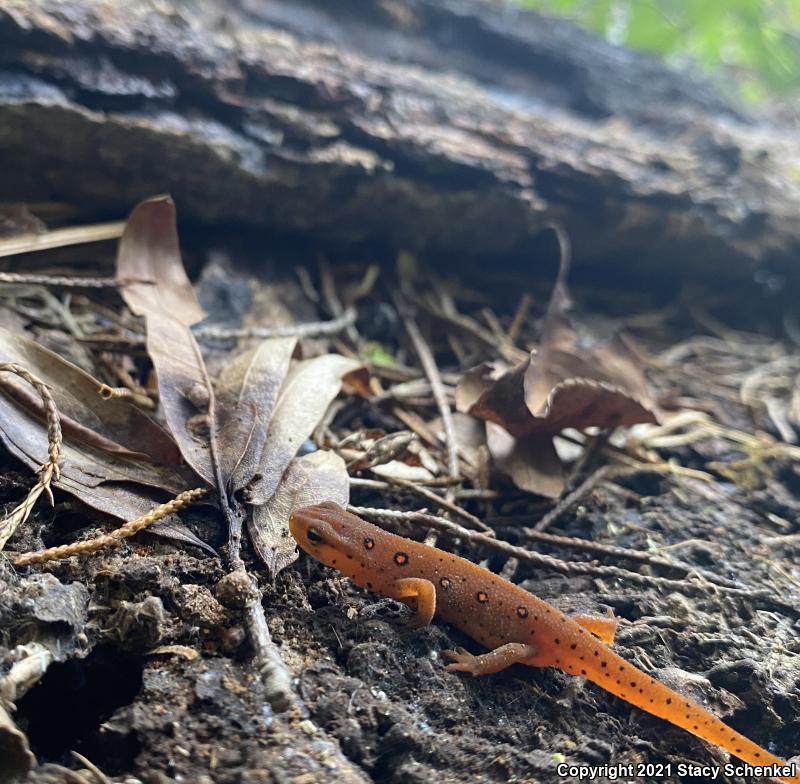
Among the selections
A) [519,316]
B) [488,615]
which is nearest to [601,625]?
[488,615]

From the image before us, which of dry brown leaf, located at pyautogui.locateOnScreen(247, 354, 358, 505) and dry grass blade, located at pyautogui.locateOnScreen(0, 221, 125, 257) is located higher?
dry grass blade, located at pyautogui.locateOnScreen(0, 221, 125, 257)

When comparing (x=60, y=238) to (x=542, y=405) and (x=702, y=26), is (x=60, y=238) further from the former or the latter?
(x=702, y=26)

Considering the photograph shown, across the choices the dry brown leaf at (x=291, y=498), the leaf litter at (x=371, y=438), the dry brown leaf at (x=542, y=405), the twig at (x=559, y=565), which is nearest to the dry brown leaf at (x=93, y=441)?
the leaf litter at (x=371, y=438)

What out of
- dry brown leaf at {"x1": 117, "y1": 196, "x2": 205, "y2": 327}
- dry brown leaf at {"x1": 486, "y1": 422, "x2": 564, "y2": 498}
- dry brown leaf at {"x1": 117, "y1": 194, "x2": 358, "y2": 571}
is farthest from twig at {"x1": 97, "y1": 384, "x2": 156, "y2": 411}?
dry brown leaf at {"x1": 486, "y1": 422, "x2": 564, "y2": 498}

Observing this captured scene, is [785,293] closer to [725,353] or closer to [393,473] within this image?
[725,353]

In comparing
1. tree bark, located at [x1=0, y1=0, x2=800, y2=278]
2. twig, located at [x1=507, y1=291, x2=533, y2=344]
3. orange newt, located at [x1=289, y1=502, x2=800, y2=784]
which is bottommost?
orange newt, located at [x1=289, y1=502, x2=800, y2=784]

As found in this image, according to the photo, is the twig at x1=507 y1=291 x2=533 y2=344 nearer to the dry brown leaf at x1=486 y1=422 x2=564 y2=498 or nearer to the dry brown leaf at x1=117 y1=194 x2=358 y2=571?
the dry brown leaf at x1=486 y1=422 x2=564 y2=498

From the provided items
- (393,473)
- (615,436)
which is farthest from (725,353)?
(393,473)

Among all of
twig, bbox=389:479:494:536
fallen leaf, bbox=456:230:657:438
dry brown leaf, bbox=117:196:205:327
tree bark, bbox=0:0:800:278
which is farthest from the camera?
tree bark, bbox=0:0:800:278
